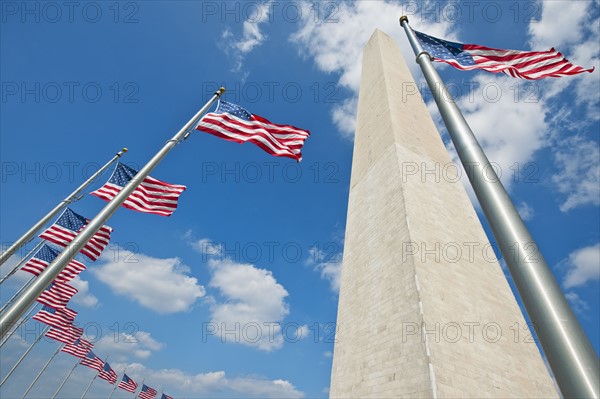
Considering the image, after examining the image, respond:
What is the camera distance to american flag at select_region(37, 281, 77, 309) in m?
15.3

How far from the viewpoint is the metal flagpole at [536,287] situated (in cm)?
227

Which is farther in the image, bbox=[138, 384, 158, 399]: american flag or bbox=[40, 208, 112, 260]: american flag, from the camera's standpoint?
bbox=[138, 384, 158, 399]: american flag

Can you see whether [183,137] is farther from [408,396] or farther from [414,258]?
[408,396]

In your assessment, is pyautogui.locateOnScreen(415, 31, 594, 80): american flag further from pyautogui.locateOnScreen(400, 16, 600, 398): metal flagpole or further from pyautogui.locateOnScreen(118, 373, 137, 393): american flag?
pyautogui.locateOnScreen(118, 373, 137, 393): american flag

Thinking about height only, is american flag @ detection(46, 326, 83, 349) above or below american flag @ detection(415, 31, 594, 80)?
below

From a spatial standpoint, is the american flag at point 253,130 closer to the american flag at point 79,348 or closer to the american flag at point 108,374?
the american flag at point 79,348

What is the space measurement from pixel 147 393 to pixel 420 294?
39753 millimetres

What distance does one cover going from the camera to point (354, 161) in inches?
690

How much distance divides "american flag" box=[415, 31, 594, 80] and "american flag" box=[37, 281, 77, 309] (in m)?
18.3

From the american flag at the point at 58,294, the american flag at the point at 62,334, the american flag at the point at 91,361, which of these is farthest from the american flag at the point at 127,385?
the american flag at the point at 58,294

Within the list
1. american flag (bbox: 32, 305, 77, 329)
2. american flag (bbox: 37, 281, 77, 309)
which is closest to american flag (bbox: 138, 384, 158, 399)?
american flag (bbox: 32, 305, 77, 329)

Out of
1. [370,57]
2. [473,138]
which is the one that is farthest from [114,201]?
[370,57]

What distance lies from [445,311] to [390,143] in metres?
7.41

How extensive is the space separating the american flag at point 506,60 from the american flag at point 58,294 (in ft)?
60.2
